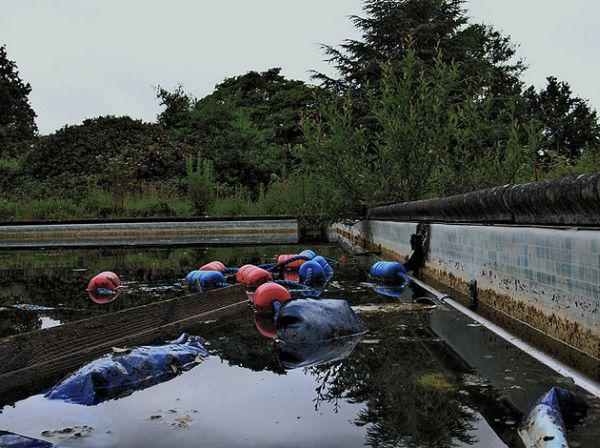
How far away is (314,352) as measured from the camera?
4.22 metres

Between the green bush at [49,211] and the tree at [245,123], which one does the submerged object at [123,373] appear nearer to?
the green bush at [49,211]

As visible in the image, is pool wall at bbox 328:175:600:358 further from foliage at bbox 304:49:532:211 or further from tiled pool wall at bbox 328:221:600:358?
foliage at bbox 304:49:532:211

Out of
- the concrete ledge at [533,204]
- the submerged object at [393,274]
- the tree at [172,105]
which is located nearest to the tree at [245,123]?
the tree at [172,105]

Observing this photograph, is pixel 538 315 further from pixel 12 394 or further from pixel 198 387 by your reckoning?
pixel 12 394

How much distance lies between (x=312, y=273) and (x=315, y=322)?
→ 11.8ft

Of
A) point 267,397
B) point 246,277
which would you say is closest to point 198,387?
point 267,397

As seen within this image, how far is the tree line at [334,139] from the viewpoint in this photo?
11.9m

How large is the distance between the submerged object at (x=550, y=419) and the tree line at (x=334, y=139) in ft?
15.6

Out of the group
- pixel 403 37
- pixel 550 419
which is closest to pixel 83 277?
pixel 550 419

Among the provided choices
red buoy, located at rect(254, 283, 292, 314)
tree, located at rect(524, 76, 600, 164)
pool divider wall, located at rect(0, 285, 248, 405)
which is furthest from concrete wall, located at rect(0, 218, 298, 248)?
tree, located at rect(524, 76, 600, 164)

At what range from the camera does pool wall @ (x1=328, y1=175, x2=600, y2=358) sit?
333 cm

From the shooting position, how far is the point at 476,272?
19.1ft

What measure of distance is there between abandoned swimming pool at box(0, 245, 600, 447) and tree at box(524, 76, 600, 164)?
44.3m

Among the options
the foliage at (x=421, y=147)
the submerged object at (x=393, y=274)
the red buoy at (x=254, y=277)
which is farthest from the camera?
the foliage at (x=421, y=147)
